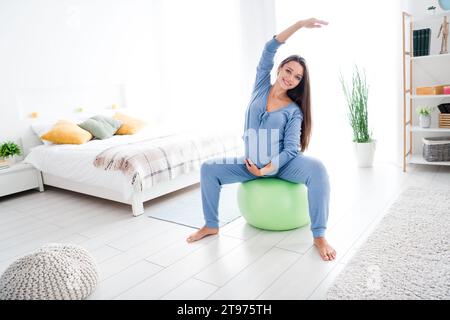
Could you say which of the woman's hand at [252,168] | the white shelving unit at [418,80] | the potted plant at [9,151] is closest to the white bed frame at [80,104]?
the potted plant at [9,151]

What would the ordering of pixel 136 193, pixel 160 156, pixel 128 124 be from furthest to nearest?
1. pixel 128 124
2. pixel 160 156
3. pixel 136 193

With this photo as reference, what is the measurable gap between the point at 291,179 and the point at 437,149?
1.96 m

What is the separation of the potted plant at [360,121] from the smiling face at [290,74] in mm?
1820

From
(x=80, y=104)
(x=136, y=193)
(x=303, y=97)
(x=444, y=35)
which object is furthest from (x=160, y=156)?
(x=444, y=35)

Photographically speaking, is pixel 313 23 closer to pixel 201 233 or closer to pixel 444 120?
pixel 201 233

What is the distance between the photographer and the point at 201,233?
2.38 m

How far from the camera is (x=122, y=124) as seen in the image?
14.1 ft

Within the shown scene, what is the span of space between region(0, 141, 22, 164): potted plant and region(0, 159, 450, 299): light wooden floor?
1.52 feet

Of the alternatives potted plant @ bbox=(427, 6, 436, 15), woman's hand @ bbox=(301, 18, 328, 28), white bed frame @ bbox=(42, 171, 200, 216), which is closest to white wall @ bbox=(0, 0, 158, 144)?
white bed frame @ bbox=(42, 171, 200, 216)

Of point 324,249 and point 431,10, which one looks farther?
point 431,10

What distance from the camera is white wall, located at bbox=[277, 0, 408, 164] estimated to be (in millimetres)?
3799

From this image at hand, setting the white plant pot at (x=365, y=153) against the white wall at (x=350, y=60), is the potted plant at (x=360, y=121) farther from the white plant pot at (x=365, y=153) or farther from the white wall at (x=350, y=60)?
the white wall at (x=350, y=60)
